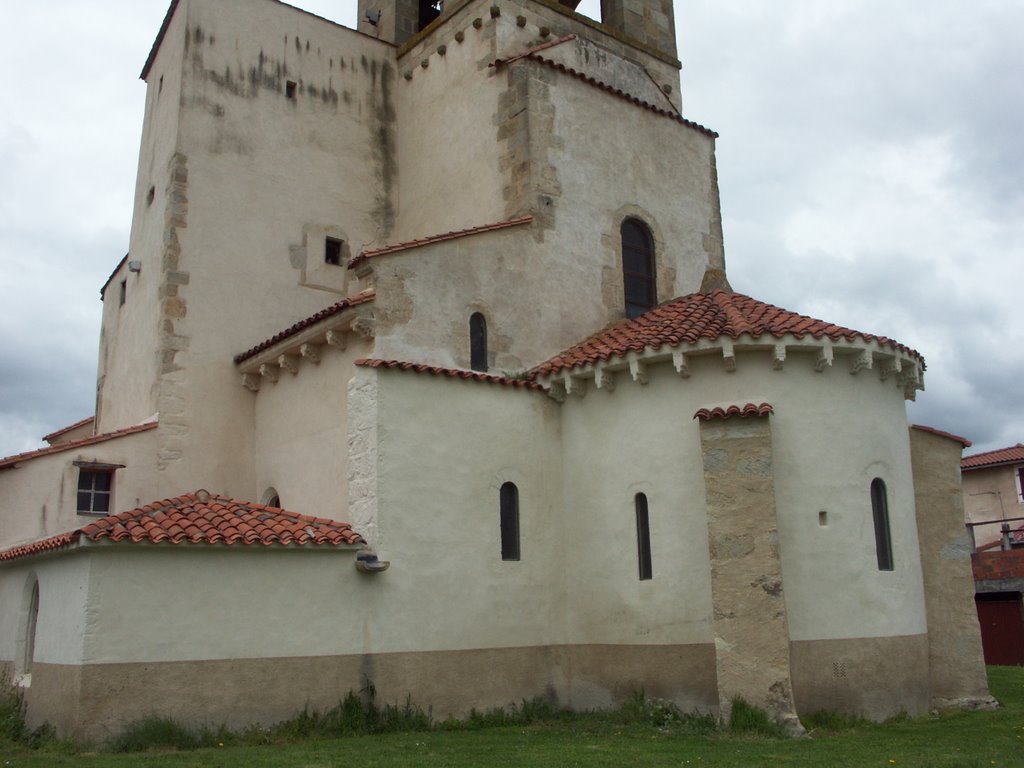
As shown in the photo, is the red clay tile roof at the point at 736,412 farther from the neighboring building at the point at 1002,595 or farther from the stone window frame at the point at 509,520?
the neighboring building at the point at 1002,595

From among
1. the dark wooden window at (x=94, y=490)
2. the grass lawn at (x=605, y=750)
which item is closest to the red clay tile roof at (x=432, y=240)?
the dark wooden window at (x=94, y=490)

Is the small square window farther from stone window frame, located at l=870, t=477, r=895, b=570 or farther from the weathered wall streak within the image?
stone window frame, located at l=870, t=477, r=895, b=570

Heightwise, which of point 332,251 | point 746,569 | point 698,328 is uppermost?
point 332,251

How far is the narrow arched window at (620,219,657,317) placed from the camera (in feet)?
59.8

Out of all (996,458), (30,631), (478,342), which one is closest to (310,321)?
(478,342)

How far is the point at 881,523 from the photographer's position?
1421 centimetres

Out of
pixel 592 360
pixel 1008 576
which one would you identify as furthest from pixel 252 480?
pixel 1008 576

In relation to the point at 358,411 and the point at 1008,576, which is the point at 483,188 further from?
the point at 1008,576

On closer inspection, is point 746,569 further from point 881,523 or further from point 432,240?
point 432,240

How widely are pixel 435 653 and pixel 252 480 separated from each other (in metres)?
5.50

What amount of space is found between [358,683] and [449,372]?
14.7ft

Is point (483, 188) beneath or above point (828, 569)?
above

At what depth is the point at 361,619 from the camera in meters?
13.1


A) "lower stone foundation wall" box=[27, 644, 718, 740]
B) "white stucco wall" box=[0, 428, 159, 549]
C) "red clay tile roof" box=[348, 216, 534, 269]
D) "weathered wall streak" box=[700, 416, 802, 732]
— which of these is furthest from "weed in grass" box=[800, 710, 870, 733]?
"white stucco wall" box=[0, 428, 159, 549]
